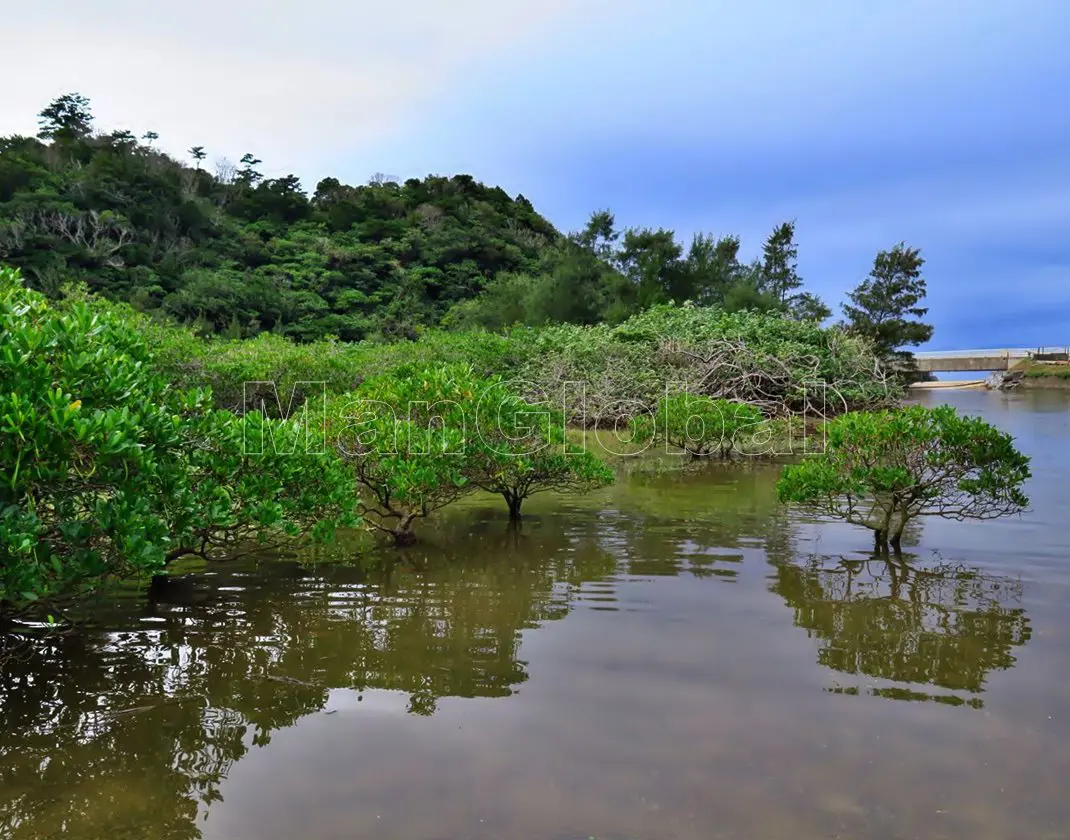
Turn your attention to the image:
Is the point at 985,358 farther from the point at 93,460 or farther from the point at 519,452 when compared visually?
the point at 93,460

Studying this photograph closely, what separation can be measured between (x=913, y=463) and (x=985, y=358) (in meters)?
43.5

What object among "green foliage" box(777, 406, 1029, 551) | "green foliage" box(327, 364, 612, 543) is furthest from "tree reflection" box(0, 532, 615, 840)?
"green foliage" box(777, 406, 1029, 551)

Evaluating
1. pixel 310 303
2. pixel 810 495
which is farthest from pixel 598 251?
A: pixel 810 495

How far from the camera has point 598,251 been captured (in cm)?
3962

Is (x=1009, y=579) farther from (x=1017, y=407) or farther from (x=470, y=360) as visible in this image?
(x=1017, y=407)

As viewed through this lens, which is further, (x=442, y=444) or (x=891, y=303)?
(x=891, y=303)

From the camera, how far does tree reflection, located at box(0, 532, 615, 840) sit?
3.91 m

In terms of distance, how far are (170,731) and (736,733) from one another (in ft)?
11.2

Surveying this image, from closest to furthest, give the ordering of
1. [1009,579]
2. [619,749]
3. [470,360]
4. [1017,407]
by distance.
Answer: [619,749] < [1009,579] < [470,360] < [1017,407]

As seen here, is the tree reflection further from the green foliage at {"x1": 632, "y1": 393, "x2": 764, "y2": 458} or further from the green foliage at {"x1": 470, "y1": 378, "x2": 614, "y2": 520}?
the green foliage at {"x1": 632, "y1": 393, "x2": 764, "y2": 458}

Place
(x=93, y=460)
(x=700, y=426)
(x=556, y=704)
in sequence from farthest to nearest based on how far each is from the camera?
1. (x=700, y=426)
2. (x=556, y=704)
3. (x=93, y=460)

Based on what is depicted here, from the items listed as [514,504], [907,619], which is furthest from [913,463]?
[514,504]

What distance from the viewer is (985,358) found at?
148 ft

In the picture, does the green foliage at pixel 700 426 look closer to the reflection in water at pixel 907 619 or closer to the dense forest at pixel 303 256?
the reflection in water at pixel 907 619
